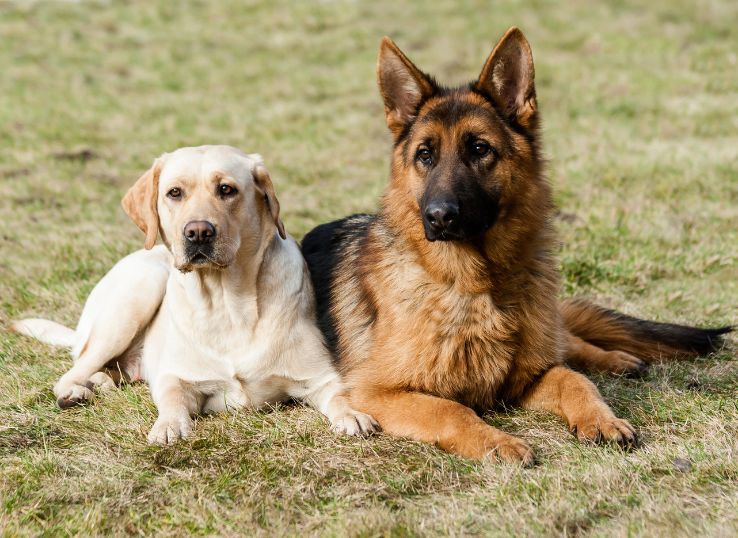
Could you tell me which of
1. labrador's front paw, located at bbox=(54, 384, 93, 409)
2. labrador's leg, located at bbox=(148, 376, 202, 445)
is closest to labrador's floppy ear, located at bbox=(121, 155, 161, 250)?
labrador's leg, located at bbox=(148, 376, 202, 445)

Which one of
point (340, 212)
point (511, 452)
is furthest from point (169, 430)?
Answer: point (340, 212)

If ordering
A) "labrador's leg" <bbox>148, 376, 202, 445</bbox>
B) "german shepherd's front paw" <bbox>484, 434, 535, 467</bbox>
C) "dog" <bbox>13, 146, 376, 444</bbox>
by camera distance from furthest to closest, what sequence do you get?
"dog" <bbox>13, 146, 376, 444</bbox>
"labrador's leg" <bbox>148, 376, 202, 445</bbox>
"german shepherd's front paw" <bbox>484, 434, 535, 467</bbox>

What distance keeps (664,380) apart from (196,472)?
270cm

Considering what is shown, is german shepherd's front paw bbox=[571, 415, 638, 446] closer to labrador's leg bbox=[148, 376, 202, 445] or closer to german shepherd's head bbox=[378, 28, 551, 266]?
german shepherd's head bbox=[378, 28, 551, 266]

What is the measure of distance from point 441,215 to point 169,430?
1735 mm

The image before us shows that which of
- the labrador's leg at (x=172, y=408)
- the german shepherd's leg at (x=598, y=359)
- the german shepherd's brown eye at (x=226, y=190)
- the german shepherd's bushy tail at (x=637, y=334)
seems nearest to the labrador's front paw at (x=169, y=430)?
the labrador's leg at (x=172, y=408)

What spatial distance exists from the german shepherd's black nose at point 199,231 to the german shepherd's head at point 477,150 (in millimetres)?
1032

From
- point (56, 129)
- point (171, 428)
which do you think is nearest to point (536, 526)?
point (171, 428)

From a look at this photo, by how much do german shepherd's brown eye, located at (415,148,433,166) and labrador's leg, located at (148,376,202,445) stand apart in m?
1.79

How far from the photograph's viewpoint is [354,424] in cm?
429

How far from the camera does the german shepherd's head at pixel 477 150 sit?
14.0 feet

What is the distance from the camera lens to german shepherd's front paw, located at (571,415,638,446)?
3.92 meters

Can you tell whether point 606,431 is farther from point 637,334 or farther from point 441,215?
point 637,334

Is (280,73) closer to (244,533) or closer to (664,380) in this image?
(664,380)
